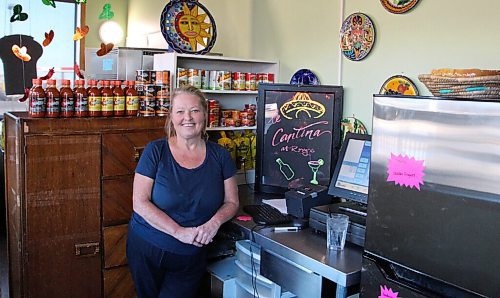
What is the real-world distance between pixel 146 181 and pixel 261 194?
2.88ft

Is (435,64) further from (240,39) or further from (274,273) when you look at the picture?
(240,39)

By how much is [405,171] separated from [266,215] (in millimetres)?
1029

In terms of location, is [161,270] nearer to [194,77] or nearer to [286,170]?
[286,170]

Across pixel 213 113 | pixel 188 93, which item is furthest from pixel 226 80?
pixel 188 93

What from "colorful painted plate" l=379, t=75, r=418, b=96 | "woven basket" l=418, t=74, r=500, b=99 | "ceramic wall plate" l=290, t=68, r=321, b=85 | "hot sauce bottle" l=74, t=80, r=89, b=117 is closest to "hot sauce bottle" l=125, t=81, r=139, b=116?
"hot sauce bottle" l=74, t=80, r=89, b=117

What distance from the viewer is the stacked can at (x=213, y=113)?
119 inches

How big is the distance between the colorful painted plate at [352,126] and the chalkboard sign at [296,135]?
55 mm

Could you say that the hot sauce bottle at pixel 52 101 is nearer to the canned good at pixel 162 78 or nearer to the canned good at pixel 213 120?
the canned good at pixel 162 78

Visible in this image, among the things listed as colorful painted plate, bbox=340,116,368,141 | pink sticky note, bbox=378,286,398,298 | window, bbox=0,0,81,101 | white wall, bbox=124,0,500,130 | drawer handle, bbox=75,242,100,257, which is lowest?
drawer handle, bbox=75,242,100,257

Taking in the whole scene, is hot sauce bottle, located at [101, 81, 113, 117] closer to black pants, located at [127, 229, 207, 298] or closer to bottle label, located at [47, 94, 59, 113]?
bottle label, located at [47, 94, 59, 113]

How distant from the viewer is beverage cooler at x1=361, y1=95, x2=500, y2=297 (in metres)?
1.27

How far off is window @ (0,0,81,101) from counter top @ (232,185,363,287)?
13.4 feet

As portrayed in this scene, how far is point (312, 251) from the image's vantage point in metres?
1.95

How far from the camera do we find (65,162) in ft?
8.21
